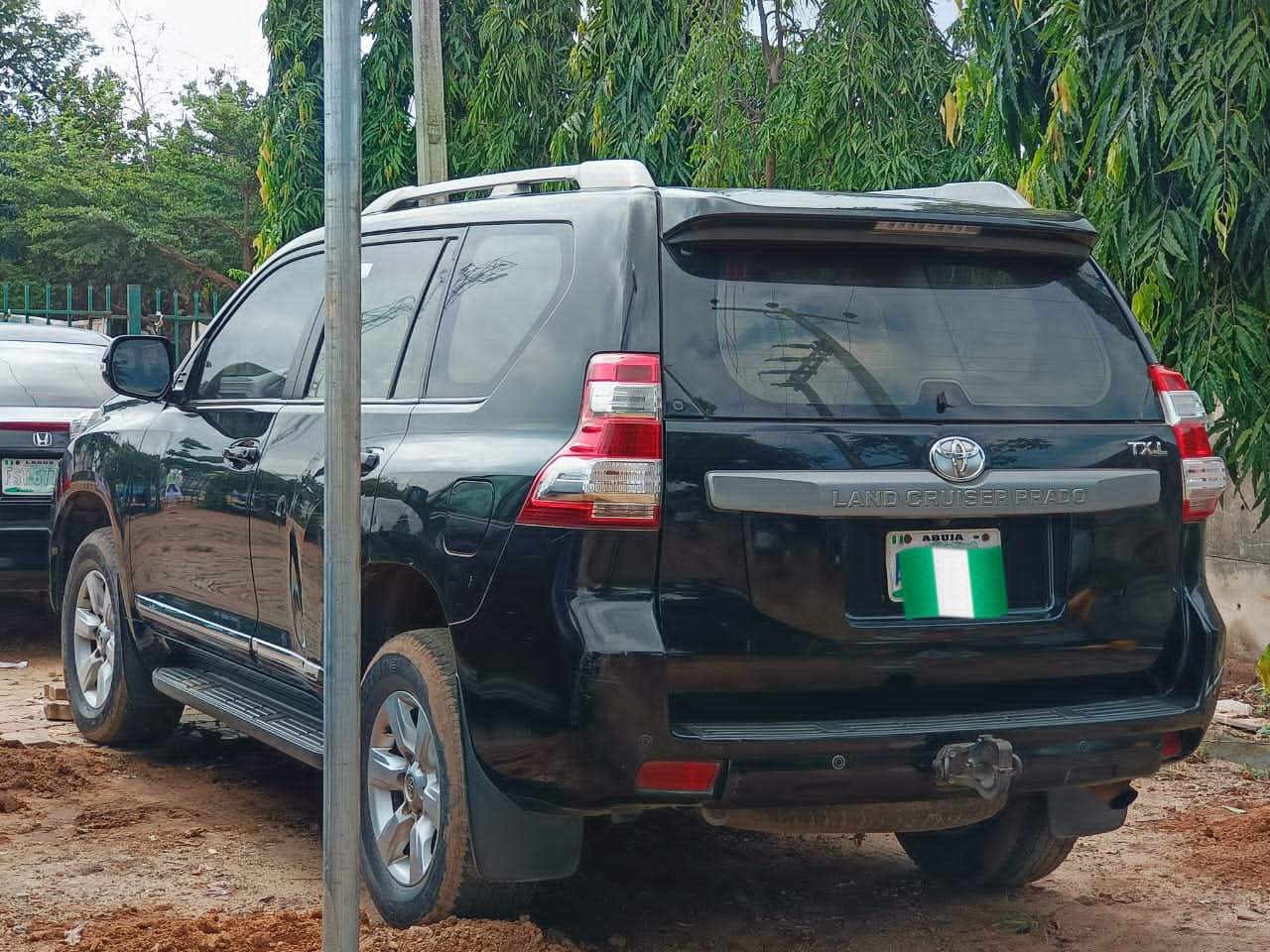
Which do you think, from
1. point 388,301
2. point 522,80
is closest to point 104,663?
point 388,301

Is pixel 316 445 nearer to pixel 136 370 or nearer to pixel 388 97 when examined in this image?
pixel 136 370

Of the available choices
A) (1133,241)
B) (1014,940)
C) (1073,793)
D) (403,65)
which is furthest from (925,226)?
(403,65)

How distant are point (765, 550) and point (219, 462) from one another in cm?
230

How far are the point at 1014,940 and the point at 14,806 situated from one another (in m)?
3.25

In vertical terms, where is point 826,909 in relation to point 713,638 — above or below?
below

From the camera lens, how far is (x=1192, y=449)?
4035mm

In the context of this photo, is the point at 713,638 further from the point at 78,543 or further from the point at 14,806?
Answer: the point at 78,543

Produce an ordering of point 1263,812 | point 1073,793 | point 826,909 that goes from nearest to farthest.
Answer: point 1073,793, point 826,909, point 1263,812

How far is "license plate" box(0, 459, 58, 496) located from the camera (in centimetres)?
810

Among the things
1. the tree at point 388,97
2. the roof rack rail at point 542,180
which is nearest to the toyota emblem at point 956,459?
the roof rack rail at point 542,180

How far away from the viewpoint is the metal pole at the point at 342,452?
2.86 meters

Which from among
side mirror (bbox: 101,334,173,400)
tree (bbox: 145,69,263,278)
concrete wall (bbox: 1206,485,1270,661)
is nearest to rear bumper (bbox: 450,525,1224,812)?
side mirror (bbox: 101,334,173,400)

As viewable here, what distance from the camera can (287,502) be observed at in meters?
4.65

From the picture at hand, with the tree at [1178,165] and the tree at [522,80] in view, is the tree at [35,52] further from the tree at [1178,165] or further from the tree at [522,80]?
the tree at [1178,165]
